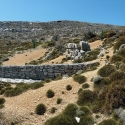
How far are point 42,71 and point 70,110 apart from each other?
47.5ft

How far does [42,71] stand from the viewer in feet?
107

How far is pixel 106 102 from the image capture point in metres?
18.4

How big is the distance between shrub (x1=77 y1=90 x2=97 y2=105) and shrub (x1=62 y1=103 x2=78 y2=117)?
3.19 feet

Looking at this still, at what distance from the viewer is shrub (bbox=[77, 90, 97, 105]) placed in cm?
1986

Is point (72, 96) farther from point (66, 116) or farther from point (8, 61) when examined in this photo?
point (8, 61)

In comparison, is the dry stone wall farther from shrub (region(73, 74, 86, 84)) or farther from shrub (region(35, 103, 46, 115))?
shrub (region(35, 103, 46, 115))

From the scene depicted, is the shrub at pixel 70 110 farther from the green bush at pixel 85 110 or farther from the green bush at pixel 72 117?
the green bush at pixel 85 110

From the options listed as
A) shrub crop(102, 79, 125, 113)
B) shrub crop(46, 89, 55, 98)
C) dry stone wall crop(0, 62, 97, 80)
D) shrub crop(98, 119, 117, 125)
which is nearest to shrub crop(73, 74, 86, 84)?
shrub crop(46, 89, 55, 98)

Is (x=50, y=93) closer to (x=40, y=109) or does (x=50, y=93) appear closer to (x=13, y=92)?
(x=40, y=109)

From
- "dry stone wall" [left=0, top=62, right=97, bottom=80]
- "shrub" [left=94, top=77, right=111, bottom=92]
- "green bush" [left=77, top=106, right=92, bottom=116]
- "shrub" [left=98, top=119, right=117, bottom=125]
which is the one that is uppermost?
"shrub" [left=94, top=77, right=111, bottom=92]

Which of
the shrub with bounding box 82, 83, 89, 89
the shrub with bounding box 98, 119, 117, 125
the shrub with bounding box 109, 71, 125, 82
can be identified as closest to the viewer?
the shrub with bounding box 98, 119, 117, 125

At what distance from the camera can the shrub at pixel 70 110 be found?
1842 centimetres

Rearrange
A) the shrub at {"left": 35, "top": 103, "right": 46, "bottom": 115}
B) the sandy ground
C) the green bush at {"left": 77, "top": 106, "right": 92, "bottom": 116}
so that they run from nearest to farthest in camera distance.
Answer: the green bush at {"left": 77, "top": 106, "right": 92, "bottom": 116}, the sandy ground, the shrub at {"left": 35, "top": 103, "right": 46, "bottom": 115}

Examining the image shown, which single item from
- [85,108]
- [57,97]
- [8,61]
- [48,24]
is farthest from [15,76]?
[48,24]
